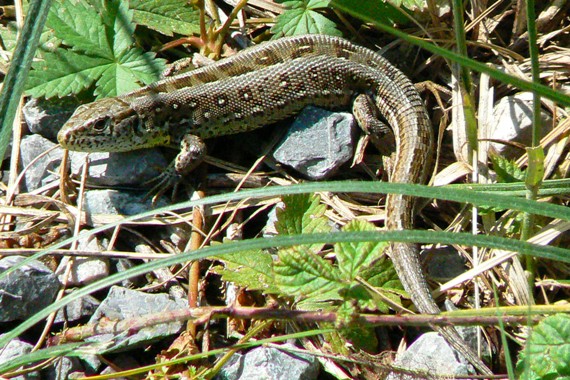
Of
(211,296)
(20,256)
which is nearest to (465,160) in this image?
(211,296)

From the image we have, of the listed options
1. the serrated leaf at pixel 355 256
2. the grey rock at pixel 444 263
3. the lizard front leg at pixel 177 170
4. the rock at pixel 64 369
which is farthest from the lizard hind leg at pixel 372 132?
the rock at pixel 64 369

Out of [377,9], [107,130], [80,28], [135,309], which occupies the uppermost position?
[377,9]

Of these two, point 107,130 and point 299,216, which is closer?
point 299,216

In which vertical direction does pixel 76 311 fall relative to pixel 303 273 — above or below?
below

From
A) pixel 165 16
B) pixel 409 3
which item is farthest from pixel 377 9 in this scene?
pixel 165 16

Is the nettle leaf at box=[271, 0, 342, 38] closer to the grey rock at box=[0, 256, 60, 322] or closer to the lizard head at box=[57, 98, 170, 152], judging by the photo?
the lizard head at box=[57, 98, 170, 152]

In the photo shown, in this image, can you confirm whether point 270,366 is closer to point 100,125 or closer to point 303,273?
point 303,273

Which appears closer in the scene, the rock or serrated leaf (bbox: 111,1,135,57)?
the rock

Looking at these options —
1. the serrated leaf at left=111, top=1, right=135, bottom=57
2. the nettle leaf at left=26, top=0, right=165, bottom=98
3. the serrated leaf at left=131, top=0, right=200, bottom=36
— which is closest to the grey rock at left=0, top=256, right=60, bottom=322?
the nettle leaf at left=26, top=0, right=165, bottom=98
